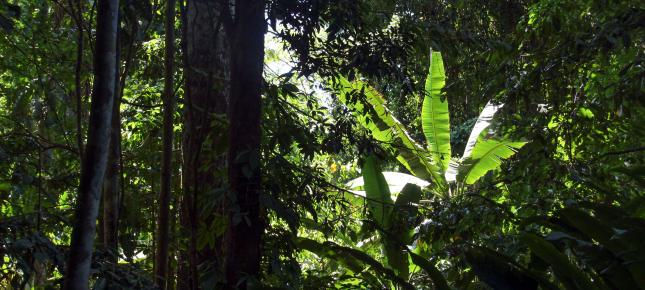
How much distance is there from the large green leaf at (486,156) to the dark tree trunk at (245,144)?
405 centimetres

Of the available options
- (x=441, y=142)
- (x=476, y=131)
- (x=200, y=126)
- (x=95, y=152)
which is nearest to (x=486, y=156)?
(x=476, y=131)

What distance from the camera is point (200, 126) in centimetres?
305

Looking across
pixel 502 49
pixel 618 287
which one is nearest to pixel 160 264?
pixel 618 287

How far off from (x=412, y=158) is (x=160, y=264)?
4.21m

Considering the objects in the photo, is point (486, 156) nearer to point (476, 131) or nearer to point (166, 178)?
point (476, 131)

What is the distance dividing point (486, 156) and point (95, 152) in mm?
5146

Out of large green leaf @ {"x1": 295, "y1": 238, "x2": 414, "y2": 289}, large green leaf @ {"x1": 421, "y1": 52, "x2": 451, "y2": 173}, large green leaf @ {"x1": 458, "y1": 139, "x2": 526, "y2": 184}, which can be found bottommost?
large green leaf @ {"x1": 295, "y1": 238, "x2": 414, "y2": 289}

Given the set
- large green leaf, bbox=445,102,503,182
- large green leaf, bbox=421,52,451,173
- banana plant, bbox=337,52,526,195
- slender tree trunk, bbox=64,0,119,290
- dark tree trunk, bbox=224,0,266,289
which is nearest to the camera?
slender tree trunk, bbox=64,0,119,290

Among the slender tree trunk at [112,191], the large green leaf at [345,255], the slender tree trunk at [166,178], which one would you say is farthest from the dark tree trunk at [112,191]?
the large green leaf at [345,255]

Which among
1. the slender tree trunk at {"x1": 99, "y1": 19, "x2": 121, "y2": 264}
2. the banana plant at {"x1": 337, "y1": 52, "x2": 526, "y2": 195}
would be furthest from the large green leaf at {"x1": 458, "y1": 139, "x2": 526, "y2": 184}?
the slender tree trunk at {"x1": 99, "y1": 19, "x2": 121, "y2": 264}

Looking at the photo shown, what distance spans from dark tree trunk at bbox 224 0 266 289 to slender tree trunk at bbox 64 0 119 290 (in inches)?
23.7

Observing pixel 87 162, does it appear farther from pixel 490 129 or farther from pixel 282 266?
pixel 490 129

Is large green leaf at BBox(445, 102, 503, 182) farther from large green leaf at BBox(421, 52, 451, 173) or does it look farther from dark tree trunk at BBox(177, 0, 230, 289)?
dark tree trunk at BBox(177, 0, 230, 289)

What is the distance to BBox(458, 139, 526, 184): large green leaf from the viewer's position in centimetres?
637
